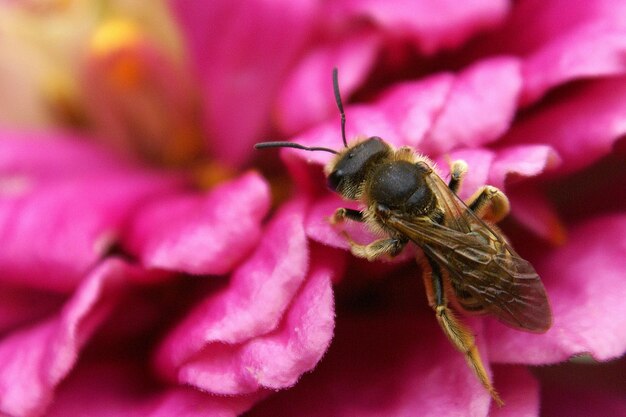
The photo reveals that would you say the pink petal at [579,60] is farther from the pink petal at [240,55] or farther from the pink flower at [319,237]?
the pink petal at [240,55]

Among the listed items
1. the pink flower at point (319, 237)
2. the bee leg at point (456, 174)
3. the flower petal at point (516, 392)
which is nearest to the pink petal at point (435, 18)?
the pink flower at point (319, 237)

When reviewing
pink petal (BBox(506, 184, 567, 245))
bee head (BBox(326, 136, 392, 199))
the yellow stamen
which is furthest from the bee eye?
the yellow stamen

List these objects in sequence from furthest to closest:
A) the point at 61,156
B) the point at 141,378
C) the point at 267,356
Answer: the point at 61,156 → the point at 141,378 → the point at 267,356

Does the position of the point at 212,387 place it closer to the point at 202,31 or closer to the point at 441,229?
the point at 441,229

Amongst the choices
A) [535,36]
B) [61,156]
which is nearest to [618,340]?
[535,36]

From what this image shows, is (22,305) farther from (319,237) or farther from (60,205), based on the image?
(319,237)

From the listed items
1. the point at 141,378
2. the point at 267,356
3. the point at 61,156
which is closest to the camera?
the point at 267,356

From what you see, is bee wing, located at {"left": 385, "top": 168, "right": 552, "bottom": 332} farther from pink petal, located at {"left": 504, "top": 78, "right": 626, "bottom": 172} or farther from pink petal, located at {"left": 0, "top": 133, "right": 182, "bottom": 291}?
pink petal, located at {"left": 0, "top": 133, "right": 182, "bottom": 291}
